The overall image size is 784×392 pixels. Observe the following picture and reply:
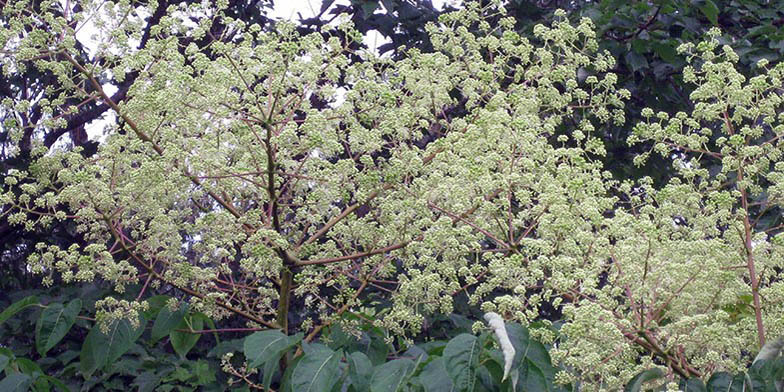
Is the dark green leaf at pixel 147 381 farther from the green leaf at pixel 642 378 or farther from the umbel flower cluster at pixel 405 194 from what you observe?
the green leaf at pixel 642 378

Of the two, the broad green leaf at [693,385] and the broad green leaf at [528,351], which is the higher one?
the broad green leaf at [528,351]

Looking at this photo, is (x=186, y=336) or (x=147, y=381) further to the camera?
(x=147, y=381)

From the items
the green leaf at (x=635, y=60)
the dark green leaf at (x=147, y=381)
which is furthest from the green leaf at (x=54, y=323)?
the green leaf at (x=635, y=60)

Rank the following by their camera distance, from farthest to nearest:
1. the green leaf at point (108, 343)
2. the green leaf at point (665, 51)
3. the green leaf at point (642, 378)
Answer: the green leaf at point (665, 51), the green leaf at point (108, 343), the green leaf at point (642, 378)

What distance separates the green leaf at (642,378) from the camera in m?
2.03

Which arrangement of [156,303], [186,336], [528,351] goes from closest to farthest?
[528,351] → [156,303] → [186,336]

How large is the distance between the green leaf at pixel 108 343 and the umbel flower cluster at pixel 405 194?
8cm

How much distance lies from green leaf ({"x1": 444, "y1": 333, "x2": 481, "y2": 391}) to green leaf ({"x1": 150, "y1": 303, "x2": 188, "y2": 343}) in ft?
3.21

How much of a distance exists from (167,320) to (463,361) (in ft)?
3.46

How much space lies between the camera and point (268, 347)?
235 cm

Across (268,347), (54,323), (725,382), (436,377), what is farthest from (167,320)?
(725,382)

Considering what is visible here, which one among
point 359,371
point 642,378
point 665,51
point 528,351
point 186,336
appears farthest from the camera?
point 665,51

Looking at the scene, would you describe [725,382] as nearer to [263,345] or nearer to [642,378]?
[642,378]

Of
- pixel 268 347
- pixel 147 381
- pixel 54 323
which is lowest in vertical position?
pixel 147 381
